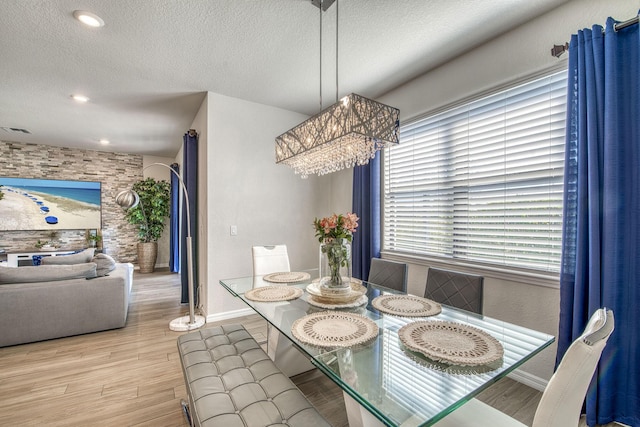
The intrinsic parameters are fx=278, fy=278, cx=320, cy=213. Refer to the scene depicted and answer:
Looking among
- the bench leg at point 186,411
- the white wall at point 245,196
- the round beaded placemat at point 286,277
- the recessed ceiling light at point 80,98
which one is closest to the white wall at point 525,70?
the round beaded placemat at point 286,277

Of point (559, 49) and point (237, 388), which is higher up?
point (559, 49)

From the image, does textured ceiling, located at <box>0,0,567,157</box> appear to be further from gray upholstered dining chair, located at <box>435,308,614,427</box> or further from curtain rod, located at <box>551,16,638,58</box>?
gray upholstered dining chair, located at <box>435,308,614,427</box>

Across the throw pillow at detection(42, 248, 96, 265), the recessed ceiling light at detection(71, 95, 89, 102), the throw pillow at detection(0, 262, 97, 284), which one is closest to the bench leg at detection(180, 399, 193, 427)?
the throw pillow at detection(0, 262, 97, 284)

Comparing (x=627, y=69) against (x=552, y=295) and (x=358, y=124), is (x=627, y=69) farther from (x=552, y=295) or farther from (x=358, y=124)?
(x=358, y=124)

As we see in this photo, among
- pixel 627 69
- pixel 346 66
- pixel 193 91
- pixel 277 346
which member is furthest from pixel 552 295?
pixel 193 91

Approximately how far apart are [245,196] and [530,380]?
3.31 meters

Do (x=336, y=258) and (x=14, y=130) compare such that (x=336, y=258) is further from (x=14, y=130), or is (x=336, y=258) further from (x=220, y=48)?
(x=14, y=130)

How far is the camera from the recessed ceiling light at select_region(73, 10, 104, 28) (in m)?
2.01

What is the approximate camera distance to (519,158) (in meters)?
2.18

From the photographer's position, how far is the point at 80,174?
234 inches

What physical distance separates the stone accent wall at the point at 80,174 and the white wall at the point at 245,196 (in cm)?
405

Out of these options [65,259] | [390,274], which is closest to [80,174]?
[65,259]

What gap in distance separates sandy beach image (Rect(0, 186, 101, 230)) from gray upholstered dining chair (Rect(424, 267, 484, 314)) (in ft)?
22.9

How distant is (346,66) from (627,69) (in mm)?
2009
